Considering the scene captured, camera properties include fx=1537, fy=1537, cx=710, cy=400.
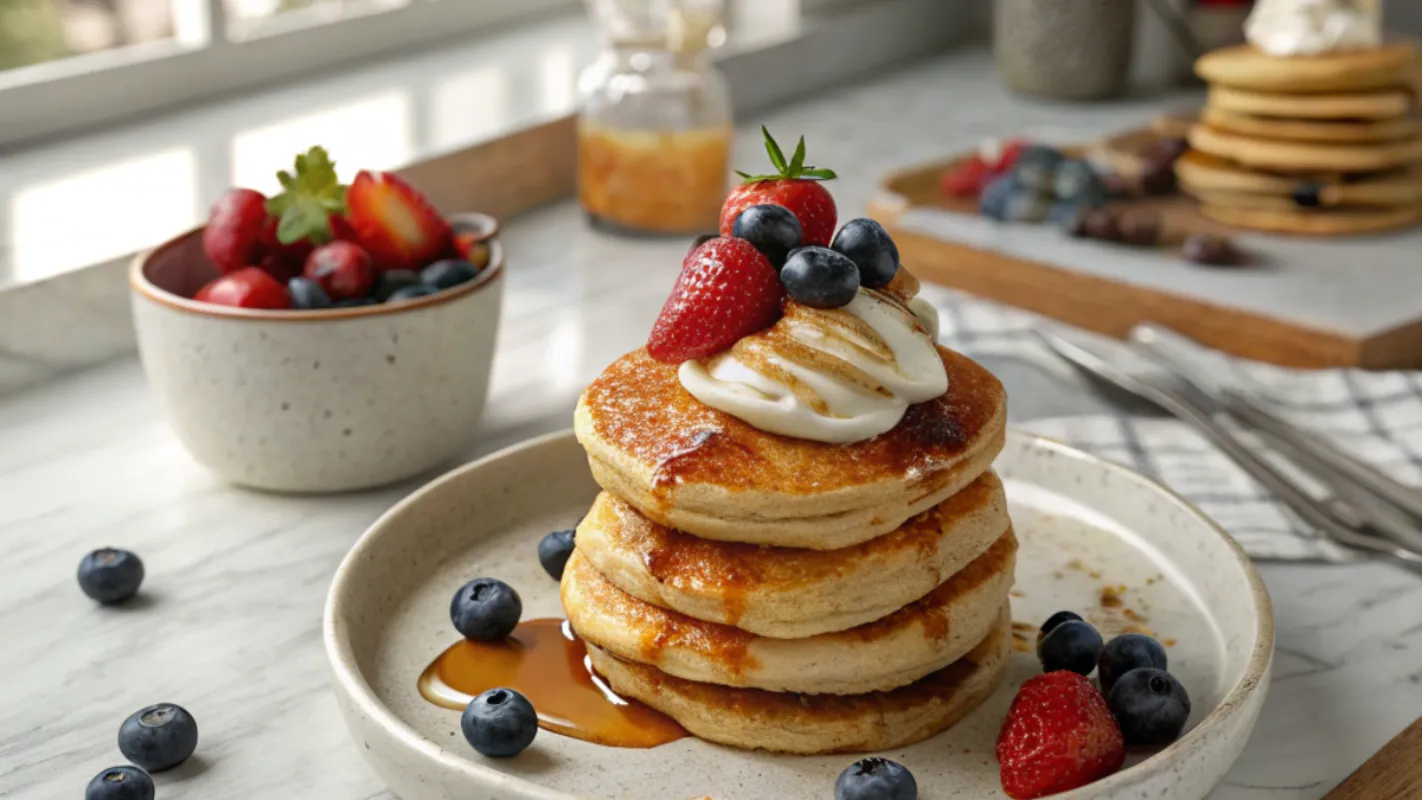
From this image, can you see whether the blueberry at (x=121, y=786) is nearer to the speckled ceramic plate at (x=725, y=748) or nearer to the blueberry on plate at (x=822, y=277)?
the speckled ceramic plate at (x=725, y=748)

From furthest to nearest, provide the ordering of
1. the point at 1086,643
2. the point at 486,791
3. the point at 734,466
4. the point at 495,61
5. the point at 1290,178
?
the point at 495,61
the point at 1290,178
the point at 1086,643
the point at 734,466
the point at 486,791

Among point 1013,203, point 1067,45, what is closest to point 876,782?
point 1013,203

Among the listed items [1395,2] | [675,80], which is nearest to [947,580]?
[675,80]

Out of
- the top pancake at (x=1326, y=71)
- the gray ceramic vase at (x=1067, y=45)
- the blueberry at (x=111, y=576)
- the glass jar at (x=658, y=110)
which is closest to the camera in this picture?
the blueberry at (x=111, y=576)

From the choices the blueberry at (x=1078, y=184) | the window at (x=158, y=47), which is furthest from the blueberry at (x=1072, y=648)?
the window at (x=158, y=47)

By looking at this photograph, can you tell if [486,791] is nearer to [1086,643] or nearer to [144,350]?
[1086,643]

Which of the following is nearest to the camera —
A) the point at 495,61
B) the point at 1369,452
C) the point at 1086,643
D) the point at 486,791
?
the point at 486,791

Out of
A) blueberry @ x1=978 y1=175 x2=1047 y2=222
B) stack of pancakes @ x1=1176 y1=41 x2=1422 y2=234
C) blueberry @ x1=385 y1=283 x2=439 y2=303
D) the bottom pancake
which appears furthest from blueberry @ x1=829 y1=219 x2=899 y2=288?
stack of pancakes @ x1=1176 y1=41 x2=1422 y2=234
